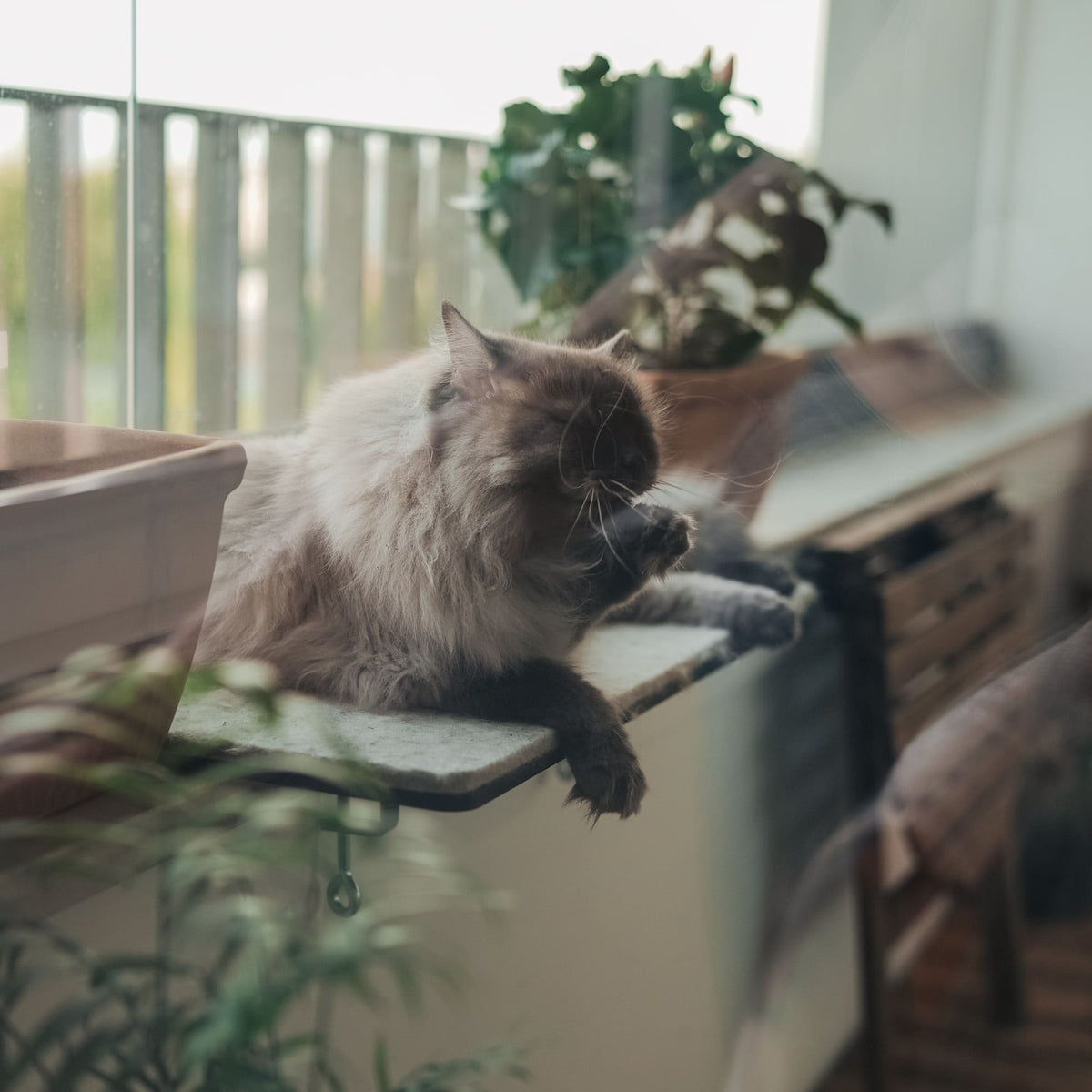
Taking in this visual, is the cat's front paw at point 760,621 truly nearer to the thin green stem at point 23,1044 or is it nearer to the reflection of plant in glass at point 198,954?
the reflection of plant in glass at point 198,954

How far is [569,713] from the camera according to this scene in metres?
0.63

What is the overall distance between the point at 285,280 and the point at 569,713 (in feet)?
1.32

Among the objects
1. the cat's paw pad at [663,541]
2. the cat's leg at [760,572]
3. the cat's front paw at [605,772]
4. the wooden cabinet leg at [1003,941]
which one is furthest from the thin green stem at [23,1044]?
the wooden cabinet leg at [1003,941]

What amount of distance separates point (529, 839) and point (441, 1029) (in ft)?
0.45

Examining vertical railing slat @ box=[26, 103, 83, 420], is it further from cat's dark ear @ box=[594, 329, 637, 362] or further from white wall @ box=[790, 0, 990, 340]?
white wall @ box=[790, 0, 990, 340]

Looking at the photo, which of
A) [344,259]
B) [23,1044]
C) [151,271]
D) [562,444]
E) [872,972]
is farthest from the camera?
[872,972]

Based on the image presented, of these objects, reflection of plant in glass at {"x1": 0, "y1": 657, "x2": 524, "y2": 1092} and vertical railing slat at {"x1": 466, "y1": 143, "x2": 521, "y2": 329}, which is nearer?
reflection of plant in glass at {"x1": 0, "y1": 657, "x2": 524, "y2": 1092}

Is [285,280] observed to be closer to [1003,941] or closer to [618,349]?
[618,349]

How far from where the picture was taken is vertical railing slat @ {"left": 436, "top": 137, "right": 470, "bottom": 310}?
0.85 metres

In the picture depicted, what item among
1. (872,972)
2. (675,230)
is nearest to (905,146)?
(675,230)

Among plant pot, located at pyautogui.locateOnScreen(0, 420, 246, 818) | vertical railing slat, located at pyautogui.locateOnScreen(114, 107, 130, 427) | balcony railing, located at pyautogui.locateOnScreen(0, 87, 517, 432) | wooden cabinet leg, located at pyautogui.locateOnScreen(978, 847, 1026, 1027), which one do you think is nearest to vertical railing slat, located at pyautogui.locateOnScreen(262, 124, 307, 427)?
balcony railing, located at pyautogui.locateOnScreen(0, 87, 517, 432)

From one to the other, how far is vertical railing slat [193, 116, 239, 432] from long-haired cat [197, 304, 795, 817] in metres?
0.12

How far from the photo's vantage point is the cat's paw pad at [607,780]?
0.63 m

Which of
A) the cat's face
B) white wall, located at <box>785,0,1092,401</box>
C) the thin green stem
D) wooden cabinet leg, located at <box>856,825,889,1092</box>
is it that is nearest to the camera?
the thin green stem
